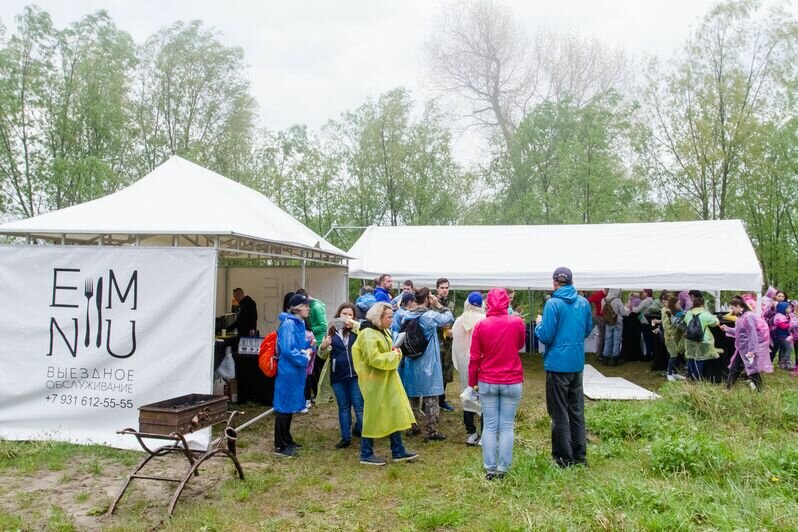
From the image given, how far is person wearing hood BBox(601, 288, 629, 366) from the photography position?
12.2 m

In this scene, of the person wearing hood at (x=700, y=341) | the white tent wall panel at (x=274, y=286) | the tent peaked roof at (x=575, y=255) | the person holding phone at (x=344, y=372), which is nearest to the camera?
the person holding phone at (x=344, y=372)

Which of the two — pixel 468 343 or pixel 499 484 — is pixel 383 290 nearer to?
pixel 468 343

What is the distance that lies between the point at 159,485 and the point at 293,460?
1179 mm

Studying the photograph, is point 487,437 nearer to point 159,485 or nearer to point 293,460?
point 293,460

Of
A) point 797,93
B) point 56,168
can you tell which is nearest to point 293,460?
point 56,168

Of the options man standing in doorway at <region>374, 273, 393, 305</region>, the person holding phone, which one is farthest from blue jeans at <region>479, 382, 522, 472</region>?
man standing in doorway at <region>374, 273, 393, 305</region>

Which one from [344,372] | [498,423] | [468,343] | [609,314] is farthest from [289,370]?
[609,314]

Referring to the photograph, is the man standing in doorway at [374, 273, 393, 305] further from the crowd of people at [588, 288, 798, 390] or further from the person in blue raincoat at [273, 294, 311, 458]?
the crowd of people at [588, 288, 798, 390]

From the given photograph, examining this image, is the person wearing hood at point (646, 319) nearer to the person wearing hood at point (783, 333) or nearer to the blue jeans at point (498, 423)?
the person wearing hood at point (783, 333)

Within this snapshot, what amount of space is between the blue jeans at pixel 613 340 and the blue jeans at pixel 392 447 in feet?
27.3

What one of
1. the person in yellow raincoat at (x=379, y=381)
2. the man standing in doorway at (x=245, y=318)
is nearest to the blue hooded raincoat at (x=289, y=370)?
the person in yellow raincoat at (x=379, y=381)

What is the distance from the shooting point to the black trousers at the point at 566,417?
183 inches

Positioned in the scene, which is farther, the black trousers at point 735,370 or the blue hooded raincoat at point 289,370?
the black trousers at point 735,370

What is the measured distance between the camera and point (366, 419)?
4.89 m
